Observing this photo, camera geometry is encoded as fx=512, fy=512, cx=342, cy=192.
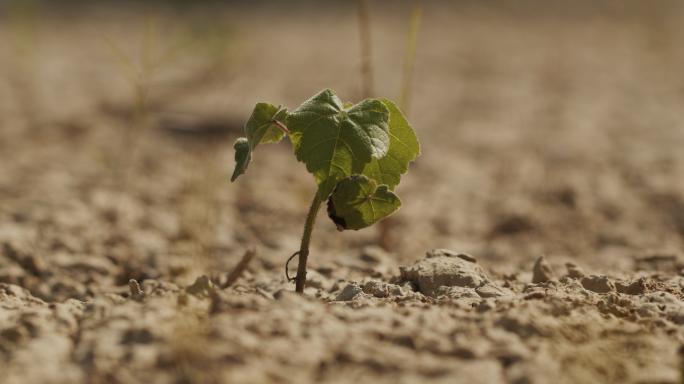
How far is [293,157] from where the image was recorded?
3115mm

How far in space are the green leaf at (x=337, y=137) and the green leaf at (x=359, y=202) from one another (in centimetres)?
3

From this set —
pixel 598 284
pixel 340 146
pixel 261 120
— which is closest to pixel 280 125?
pixel 261 120

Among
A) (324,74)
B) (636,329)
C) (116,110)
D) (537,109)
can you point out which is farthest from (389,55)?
(636,329)

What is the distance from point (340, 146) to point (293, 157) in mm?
2050

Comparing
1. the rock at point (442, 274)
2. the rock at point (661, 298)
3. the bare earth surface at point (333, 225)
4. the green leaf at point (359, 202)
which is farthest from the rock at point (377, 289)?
the rock at point (661, 298)

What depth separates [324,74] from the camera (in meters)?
4.30

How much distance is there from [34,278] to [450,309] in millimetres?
1397

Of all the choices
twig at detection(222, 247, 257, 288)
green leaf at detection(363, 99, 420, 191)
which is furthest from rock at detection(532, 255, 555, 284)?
twig at detection(222, 247, 257, 288)

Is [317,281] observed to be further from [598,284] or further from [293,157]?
[293,157]

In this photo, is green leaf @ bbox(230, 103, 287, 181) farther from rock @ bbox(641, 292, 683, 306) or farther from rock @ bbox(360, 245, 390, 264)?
rock @ bbox(641, 292, 683, 306)

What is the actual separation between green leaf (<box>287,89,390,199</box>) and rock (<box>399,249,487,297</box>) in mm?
418

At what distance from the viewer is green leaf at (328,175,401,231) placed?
3.49ft

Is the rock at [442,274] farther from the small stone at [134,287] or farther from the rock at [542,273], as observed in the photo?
the small stone at [134,287]

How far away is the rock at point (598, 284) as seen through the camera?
1.29 metres
